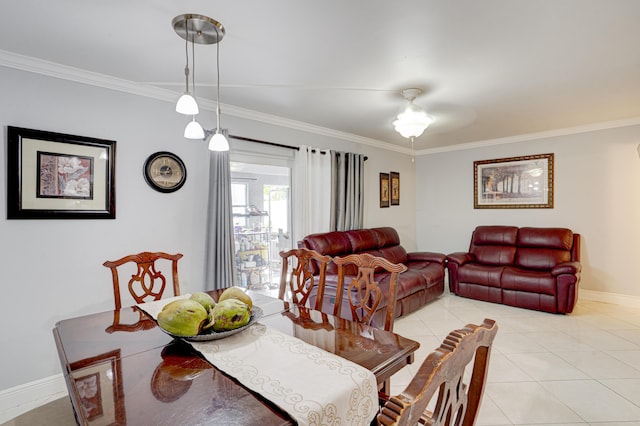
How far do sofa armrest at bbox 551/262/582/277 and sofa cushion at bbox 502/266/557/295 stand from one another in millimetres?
83

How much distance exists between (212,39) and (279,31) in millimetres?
438

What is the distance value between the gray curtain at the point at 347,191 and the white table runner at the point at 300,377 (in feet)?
10.5

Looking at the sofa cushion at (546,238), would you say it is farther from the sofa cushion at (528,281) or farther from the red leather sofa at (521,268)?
the sofa cushion at (528,281)

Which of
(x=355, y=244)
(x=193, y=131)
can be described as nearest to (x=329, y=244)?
(x=355, y=244)

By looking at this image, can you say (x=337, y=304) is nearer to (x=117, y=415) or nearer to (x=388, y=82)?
(x=117, y=415)

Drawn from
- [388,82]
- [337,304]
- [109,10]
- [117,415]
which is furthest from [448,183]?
[117,415]

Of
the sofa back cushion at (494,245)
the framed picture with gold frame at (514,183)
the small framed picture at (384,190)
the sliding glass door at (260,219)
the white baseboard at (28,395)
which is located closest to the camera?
the white baseboard at (28,395)

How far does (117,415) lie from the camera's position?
0.88 metres

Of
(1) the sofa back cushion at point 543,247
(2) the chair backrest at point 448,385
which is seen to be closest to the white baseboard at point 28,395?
(2) the chair backrest at point 448,385

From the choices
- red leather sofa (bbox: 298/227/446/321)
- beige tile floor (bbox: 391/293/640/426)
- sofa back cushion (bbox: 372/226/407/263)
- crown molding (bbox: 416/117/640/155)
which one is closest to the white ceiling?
crown molding (bbox: 416/117/640/155)

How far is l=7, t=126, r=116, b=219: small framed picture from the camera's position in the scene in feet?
7.39

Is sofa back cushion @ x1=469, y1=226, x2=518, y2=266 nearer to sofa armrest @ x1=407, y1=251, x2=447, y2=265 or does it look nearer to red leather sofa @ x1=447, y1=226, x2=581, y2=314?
red leather sofa @ x1=447, y1=226, x2=581, y2=314

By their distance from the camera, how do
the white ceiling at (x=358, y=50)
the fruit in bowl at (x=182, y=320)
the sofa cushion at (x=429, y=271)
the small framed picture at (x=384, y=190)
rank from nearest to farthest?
the fruit in bowl at (x=182, y=320) → the white ceiling at (x=358, y=50) → the sofa cushion at (x=429, y=271) → the small framed picture at (x=384, y=190)

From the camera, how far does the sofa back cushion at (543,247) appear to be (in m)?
4.32
